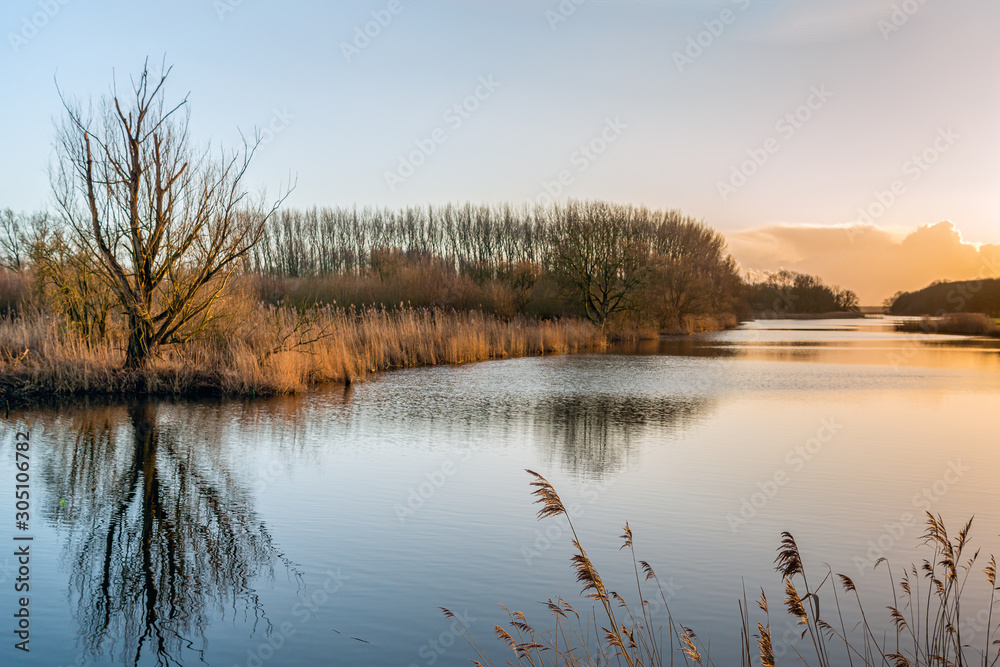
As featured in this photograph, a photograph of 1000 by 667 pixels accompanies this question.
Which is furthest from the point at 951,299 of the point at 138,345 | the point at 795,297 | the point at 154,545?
the point at 154,545

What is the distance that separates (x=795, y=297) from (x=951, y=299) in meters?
15.3

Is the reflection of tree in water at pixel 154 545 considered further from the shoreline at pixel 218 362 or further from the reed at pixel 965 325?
the reed at pixel 965 325

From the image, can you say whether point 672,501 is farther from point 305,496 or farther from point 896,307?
point 896,307

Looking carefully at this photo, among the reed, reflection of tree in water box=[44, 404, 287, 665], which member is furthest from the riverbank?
the reed

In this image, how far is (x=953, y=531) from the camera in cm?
534

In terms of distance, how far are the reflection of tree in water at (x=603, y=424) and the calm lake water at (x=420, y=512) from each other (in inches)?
2.3

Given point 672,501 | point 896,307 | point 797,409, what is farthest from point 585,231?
point 896,307

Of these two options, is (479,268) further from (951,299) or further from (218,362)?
(951,299)

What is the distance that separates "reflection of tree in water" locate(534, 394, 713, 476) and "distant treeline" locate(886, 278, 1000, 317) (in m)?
52.6

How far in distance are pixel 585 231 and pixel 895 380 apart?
567 inches

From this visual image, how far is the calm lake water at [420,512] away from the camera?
363 centimetres

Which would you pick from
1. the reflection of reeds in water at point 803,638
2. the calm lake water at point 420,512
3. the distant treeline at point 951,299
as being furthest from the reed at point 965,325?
the reflection of reeds in water at point 803,638

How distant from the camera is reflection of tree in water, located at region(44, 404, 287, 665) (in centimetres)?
353

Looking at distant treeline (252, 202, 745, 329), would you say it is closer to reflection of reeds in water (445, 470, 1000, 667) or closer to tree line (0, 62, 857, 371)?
tree line (0, 62, 857, 371)
